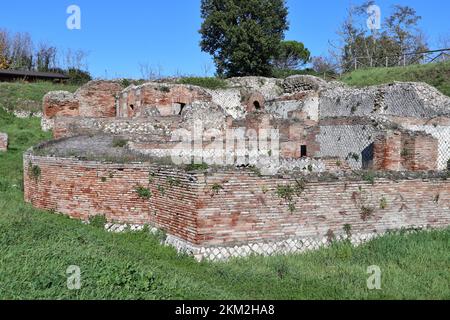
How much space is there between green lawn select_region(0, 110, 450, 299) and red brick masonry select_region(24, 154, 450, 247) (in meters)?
0.41

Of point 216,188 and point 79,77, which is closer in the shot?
point 216,188

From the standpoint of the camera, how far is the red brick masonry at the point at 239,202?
7.43 meters

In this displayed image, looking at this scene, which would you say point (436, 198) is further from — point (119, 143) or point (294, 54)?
point (294, 54)

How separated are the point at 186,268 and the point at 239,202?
1299mm

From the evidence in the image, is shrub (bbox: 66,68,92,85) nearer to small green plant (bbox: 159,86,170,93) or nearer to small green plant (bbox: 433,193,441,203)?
small green plant (bbox: 159,86,170,93)

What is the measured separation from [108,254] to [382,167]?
308 inches

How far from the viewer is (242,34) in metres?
30.8

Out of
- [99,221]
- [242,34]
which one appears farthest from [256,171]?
[242,34]

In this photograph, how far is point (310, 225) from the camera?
7.91m

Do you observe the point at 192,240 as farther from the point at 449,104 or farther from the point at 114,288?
the point at 449,104

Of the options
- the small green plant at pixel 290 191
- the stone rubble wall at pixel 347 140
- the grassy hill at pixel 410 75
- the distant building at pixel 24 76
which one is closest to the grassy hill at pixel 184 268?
the small green plant at pixel 290 191

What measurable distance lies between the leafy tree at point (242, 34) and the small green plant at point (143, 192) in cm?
2292

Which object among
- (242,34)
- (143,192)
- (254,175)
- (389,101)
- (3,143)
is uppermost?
(242,34)

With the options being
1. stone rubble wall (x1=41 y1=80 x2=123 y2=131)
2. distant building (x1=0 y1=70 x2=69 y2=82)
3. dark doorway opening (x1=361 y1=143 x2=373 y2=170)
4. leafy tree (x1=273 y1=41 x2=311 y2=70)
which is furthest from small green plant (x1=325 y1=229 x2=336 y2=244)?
leafy tree (x1=273 y1=41 x2=311 y2=70)
